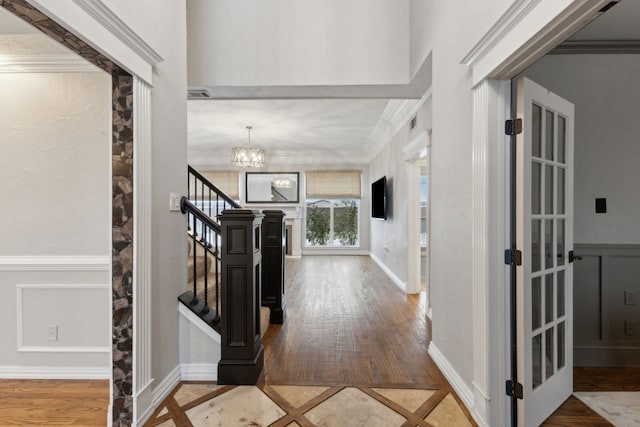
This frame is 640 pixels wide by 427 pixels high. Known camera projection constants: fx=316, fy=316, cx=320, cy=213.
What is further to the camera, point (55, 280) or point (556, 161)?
point (55, 280)

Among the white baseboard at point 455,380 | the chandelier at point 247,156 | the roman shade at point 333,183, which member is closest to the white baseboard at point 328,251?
the roman shade at point 333,183

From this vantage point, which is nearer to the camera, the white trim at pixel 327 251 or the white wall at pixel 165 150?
the white wall at pixel 165 150

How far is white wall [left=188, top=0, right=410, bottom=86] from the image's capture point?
2998mm

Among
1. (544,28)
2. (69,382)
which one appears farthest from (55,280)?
(544,28)

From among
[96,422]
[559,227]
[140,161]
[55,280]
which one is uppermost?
[140,161]

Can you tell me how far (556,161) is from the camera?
1936 millimetres

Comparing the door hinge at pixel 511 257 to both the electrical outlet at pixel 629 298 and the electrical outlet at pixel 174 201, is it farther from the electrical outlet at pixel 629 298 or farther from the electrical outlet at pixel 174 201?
the electrical outlet at pixel 174 201

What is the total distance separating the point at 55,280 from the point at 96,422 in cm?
110

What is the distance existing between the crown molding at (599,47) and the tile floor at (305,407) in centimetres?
274

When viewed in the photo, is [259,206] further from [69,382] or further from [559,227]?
[559,227]

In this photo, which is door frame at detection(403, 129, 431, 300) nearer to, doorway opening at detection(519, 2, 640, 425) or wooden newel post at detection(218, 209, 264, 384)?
doorway opening at detection(519, 2, 640, 425)

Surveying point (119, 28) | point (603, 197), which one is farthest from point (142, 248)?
point (603, 197)

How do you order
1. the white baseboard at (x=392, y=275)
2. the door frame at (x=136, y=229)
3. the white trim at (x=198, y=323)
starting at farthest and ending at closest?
1. the white baseboard at (x=392, y=275)
2. the white trim at (x=198, y=323)
3. the door frame at (x=136, y=229)

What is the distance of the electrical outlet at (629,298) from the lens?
2.49 meters
